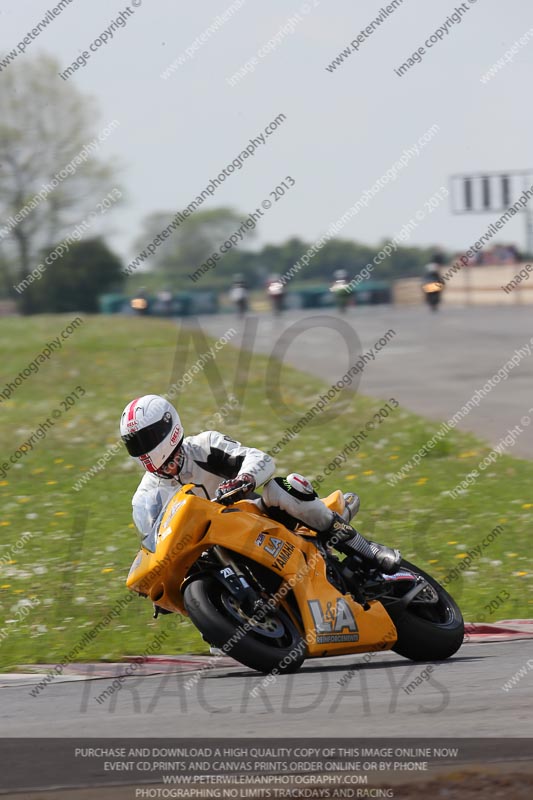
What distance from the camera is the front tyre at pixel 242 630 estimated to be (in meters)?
6.43

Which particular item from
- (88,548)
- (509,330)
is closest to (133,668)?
(88,548)

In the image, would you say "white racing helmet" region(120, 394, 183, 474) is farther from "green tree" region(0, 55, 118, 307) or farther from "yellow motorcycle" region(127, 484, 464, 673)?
"green tree" region(0, 55, 118, 307)

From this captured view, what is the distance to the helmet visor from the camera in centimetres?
708

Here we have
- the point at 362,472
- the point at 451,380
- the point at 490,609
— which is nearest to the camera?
the point at 490,609

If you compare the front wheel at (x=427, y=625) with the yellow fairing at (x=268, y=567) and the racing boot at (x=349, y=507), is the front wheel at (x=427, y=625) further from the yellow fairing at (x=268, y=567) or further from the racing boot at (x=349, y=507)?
the racing boot at (x=349, y=507)

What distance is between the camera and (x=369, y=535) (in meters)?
→ 11.6

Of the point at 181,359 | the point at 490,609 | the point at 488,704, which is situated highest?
the point at 488,704

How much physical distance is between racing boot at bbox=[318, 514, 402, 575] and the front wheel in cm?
10

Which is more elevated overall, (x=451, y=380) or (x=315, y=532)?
(x=315, y=532)

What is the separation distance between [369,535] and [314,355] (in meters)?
19.2

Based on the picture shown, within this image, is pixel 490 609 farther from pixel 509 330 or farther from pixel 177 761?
pixel 509 330

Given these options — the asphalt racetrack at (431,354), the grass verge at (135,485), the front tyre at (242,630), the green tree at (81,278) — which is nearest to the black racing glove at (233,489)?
the front tyre at (242,630)

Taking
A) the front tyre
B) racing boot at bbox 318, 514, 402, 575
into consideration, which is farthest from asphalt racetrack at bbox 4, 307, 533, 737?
racing boot at bbox 318, 514, 402, 575

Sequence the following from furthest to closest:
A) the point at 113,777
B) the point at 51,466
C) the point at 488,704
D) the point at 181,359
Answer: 1. the point at 181,359
2. the point at 51,466
3. the point at 488,704
4. the point at 113,777
